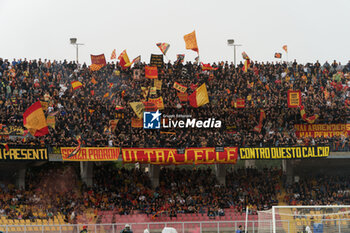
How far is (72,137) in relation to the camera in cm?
3634

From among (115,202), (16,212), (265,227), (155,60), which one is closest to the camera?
(265,227)

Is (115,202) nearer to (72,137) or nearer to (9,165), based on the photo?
(72,137)

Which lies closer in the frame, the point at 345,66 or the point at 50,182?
the point at 50,182

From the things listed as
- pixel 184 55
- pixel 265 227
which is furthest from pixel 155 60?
pixel 265 227

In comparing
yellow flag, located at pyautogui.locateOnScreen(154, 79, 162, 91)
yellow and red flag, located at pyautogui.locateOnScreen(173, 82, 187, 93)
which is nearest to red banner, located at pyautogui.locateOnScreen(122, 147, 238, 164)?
yellow and red flag, located at pyautogui.locateOnScreen(173, 82, 187, 93)

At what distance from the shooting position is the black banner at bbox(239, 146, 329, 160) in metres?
36.9

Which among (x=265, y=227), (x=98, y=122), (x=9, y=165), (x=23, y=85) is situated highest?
(x=23, y=85)

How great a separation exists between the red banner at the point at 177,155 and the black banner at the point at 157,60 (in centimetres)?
961

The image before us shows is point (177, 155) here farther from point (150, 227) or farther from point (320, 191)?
point (320, 191)

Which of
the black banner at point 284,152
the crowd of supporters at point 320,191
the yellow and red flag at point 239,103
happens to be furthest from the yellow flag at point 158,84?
the crowd of supporters at point 320,191

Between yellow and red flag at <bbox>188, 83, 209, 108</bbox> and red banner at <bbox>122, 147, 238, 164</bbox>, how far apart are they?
4817mm

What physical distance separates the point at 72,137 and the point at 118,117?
174 inches

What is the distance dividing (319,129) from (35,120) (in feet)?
74.2

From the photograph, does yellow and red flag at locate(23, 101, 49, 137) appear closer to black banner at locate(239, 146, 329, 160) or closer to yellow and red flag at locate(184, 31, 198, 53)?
black banner at locate(239, 146, 329, 160)
